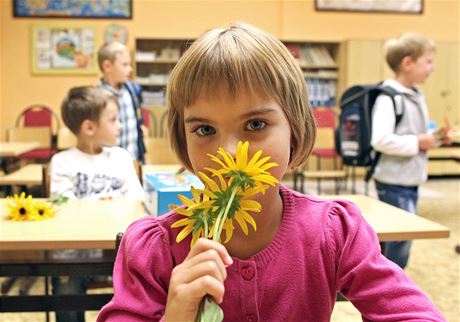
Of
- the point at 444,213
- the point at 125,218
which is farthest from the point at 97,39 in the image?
the point at 125,218

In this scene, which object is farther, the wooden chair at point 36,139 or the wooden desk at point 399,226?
the wooden chair at point 36,139

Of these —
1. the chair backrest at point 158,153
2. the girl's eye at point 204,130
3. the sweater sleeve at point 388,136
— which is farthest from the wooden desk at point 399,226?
the chair backrest at point 158,153

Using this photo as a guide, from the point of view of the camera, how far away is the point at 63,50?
8203 millimetres

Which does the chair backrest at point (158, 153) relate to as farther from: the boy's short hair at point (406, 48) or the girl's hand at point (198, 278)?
the girl's hand at point (198, 278)

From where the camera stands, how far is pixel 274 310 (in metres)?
0.98

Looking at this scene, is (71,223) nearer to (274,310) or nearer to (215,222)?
(274,310)

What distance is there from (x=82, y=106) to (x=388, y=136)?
1.68 meters

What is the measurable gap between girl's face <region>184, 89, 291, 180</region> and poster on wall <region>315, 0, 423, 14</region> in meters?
8.22

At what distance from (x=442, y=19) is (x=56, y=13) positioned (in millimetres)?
5998

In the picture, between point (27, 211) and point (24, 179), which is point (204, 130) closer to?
point (27, 211)

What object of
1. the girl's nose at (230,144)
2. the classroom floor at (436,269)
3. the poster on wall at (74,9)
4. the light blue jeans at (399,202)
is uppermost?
the poster on wall at (74,9)

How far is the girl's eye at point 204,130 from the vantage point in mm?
925

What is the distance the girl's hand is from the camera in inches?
26.4

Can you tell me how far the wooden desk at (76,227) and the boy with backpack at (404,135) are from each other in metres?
1.49
